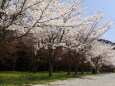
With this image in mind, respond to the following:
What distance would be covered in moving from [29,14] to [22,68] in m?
50.4

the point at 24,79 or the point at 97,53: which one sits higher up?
the point at 97,53

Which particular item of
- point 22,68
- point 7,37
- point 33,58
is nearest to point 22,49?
point 33,58

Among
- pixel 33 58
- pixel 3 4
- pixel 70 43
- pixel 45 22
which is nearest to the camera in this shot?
pixel 3 4

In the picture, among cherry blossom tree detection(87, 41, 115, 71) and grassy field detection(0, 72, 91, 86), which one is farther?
cherry blossom tree detection(87, 41, 115, 71)

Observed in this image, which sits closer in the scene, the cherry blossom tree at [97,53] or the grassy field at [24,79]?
the grassy field at [24,79]

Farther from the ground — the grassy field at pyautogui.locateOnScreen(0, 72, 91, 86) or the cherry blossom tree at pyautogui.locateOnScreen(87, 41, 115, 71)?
the cherry blossom tree at pyautogui.locateOnScreen(87, 41, 115, 71)

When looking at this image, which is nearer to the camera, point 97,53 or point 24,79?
point 24,79

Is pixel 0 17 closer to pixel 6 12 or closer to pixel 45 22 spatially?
pixel 6 12

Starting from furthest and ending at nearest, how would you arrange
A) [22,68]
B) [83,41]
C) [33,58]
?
[22,68], [33,58], [83,41]

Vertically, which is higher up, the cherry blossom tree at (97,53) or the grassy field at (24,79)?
the cherry blossom tree at (97,53)

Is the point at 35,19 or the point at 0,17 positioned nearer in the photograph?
the point at 0,17

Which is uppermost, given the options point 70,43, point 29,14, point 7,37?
point 70,43

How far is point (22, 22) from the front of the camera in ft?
48.0

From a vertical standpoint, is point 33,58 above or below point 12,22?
above
